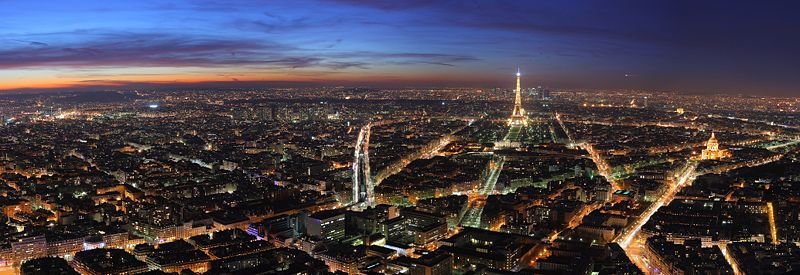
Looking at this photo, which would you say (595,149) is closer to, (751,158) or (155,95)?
(751,158)

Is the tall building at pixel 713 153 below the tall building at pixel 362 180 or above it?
above

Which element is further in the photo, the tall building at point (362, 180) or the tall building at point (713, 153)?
the tall building at point (713, 153)

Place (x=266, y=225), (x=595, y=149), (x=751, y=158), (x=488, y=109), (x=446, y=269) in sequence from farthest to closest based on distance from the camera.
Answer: (x=488, y=109) < (x=595, y=149) < (x=751, y=158) < (x=266, y=225) < (x=446, y=269)

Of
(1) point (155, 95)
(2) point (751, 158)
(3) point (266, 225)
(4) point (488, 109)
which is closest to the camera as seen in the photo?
(3) point (266, 225)

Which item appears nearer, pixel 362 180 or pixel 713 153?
pixel 362 180

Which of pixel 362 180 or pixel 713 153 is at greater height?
pixel 713 153

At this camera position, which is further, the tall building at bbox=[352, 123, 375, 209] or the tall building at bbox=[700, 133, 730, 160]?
the tall building at bbox=[700, 133, 730, 160]

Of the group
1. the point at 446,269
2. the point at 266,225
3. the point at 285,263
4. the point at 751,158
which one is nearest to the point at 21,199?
the point at 266,225

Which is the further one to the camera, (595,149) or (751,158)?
(595,149)

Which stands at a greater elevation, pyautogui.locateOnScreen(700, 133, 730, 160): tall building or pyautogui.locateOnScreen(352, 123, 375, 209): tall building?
pyautogui.locateOnScreen(700, 133, 730, 160): tall building
